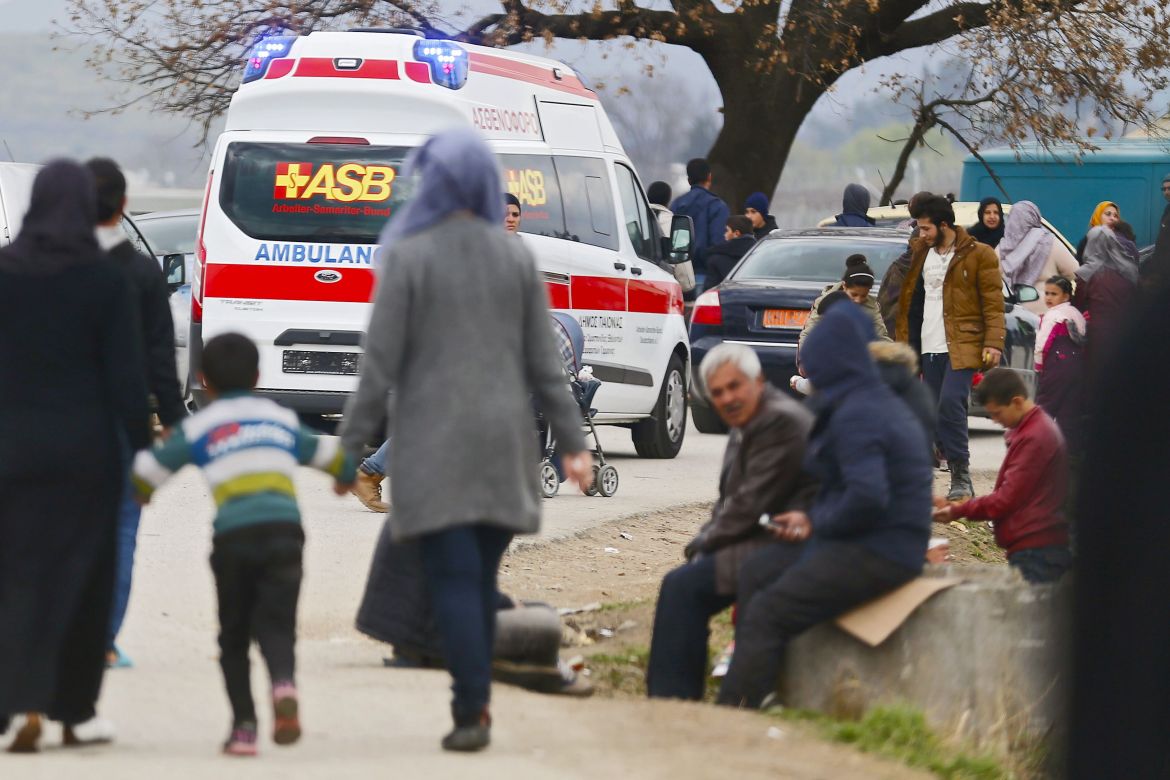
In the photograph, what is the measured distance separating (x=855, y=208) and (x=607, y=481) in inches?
251

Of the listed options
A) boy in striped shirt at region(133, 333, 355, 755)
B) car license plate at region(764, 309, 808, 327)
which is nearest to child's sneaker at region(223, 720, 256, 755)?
boy in striped shirt at region(133, 333, 355, 755)

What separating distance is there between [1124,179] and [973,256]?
15.3 metres

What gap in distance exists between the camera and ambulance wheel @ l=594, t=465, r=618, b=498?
12.3 m

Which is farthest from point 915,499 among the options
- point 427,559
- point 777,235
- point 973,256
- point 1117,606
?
point 777,235

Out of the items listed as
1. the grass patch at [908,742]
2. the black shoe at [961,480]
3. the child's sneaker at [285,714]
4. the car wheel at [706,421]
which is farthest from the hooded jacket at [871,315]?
the child's sneaker at [285,714]

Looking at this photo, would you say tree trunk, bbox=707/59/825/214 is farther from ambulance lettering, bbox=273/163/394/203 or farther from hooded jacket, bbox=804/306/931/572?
hooded jacket, bbox=804/306/931/572

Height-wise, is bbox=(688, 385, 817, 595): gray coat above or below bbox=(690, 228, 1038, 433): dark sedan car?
above

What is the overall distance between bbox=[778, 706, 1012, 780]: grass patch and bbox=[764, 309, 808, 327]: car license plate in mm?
9405

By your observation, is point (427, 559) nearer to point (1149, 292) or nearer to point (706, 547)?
point (706, 547)

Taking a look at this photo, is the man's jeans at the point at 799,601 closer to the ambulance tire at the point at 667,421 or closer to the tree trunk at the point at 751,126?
the ambulance tire at the point at 667,421

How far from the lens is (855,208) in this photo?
17.9m

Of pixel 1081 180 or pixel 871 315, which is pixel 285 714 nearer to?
pixel 871 315

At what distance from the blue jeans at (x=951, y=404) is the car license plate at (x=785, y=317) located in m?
3.03

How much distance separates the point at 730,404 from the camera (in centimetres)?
643
